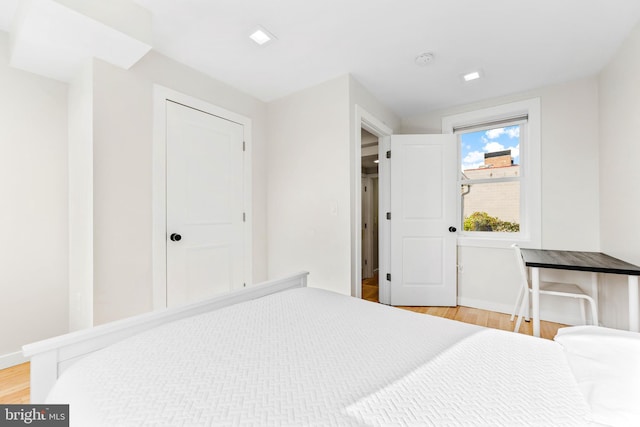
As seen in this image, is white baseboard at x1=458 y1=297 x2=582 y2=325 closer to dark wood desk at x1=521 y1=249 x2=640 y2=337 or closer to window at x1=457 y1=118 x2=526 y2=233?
dark wood desk at x1=521 y1=249 x2=640 y2=337

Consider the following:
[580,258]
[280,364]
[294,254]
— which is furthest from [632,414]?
[294,254]

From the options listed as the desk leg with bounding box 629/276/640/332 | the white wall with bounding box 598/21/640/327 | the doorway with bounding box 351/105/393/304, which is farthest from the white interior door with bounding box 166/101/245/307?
the white wall with bounding box 598/21/640/327

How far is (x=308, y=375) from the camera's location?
0.75 meters

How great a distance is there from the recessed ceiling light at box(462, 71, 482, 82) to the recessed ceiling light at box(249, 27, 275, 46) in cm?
179

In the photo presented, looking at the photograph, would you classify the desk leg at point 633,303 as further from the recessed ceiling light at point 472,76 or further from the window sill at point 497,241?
the recessed ceiling light at point 472,76

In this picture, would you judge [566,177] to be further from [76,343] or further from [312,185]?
[76,343]

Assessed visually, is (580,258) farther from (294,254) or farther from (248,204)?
(248,204)

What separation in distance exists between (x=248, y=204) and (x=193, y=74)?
4.25 feet

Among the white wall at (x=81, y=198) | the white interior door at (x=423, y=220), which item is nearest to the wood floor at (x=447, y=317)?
the white interior door at (x=423, y=220)

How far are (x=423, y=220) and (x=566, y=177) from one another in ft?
4.54

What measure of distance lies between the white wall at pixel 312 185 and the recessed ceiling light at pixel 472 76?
1.12m

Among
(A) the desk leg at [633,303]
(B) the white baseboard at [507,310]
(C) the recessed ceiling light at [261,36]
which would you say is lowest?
(B) the white baseboard at [507,310]

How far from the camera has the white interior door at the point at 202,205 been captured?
2344 mm

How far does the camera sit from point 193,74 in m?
2.50
